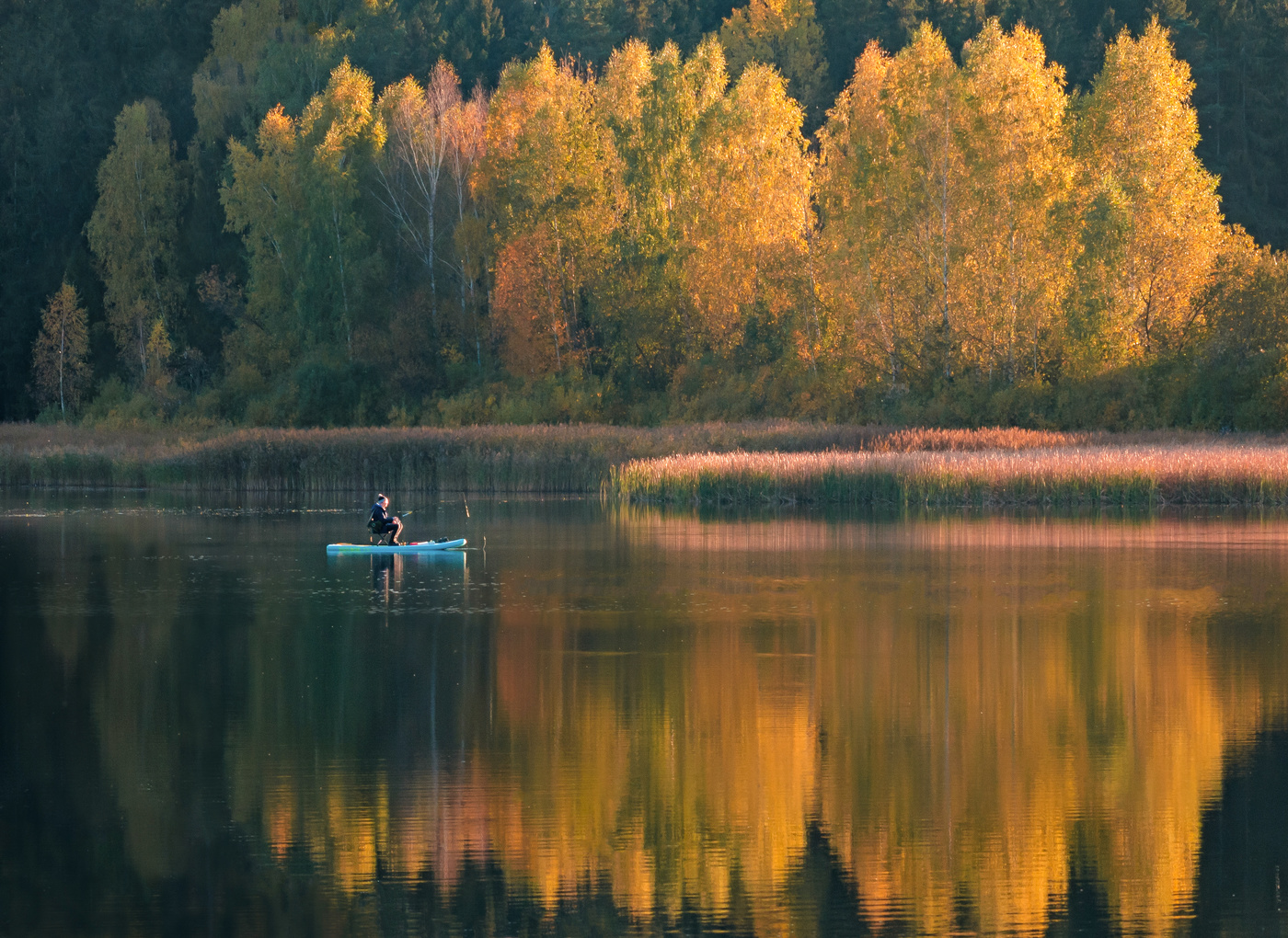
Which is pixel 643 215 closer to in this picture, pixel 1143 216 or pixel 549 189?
pixel 549 189

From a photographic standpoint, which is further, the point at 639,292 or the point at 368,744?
the point at 639,292

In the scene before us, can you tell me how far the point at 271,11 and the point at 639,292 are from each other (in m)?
28.5

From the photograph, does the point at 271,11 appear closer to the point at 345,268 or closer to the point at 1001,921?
the point at 345,268

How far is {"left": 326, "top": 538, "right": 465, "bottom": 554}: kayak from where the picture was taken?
28.0 metres

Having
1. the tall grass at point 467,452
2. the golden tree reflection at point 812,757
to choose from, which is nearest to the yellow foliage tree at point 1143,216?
the tall grass at point 467,452

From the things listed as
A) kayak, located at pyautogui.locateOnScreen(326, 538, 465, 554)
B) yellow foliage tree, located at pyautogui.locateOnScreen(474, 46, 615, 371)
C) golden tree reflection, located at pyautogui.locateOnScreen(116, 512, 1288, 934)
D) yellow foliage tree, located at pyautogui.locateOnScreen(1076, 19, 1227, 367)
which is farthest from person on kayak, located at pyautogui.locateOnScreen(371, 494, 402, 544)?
yellow foliage tree, located at pyautogui.locateOnScreen(474, 46, 615, 371)

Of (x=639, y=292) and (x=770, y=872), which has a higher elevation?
(x=639, y=292)

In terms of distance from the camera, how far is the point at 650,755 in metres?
12.1

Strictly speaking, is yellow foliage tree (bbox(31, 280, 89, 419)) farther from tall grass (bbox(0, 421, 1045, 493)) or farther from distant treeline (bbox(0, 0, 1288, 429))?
tall grass (bbox(0, 421, 1045, 493))

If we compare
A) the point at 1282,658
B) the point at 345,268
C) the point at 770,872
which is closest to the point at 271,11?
the point at 345,268

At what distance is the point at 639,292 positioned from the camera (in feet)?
201

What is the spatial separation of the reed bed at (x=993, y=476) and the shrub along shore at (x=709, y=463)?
4cm

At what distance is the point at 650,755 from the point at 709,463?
96.1ft

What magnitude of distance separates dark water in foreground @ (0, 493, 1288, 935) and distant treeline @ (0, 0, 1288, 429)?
26.4m
